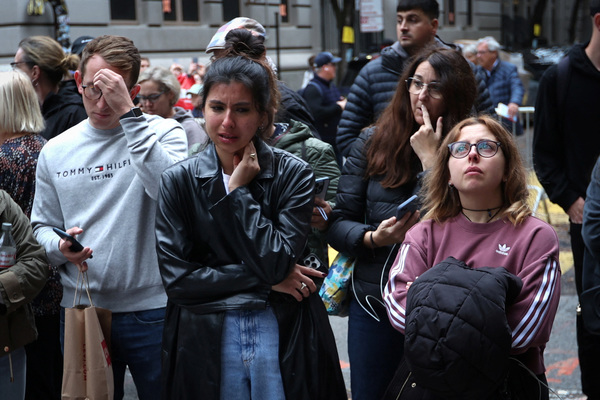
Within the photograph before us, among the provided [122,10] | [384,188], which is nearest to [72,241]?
→ [384,188]

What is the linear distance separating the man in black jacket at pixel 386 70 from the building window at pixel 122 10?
14.8 metres

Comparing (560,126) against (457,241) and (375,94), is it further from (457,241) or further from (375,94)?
(457,241)

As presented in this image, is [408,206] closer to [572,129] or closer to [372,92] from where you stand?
[572,129]

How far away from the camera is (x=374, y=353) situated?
4.07 meters

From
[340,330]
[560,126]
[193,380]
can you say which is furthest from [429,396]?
[340,330]

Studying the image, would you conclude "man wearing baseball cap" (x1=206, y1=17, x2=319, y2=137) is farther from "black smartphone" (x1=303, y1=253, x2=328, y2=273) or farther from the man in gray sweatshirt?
"black smartphone" (x1=303, y1=253, x2=328, y2=273)

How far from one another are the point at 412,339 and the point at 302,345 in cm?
51

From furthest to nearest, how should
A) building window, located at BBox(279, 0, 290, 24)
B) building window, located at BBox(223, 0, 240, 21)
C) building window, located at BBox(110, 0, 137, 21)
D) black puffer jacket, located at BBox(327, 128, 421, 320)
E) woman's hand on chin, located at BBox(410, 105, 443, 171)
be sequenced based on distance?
building window, located at BBox(279, 0, 290, 24)
building window, located at BBox(223, 0, 240, 21)
building window, located at BBox(110, 0, 137, 21)
black puffer jacket, located at BBox(327, 128, 421, 320)
woman's hand on chin, located at BBox(410, 105, 443, 171)

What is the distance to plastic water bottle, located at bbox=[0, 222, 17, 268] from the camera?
4.08 m

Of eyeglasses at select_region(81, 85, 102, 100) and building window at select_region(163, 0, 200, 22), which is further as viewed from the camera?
building window at select_region(163, 0, 200, 22)

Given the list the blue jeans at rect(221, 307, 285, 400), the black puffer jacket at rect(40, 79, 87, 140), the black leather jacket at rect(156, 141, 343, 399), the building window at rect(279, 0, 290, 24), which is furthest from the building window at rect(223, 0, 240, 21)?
the blue jeans at rect(221, 307, 285, 400)

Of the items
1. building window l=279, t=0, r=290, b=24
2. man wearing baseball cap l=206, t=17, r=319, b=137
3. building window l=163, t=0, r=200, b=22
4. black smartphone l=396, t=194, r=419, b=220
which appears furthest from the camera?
building window l=279, t=0, r=290, b=24

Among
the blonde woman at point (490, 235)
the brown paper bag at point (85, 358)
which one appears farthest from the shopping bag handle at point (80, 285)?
the blonde woman at point (490, 235)

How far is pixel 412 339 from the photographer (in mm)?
2906
